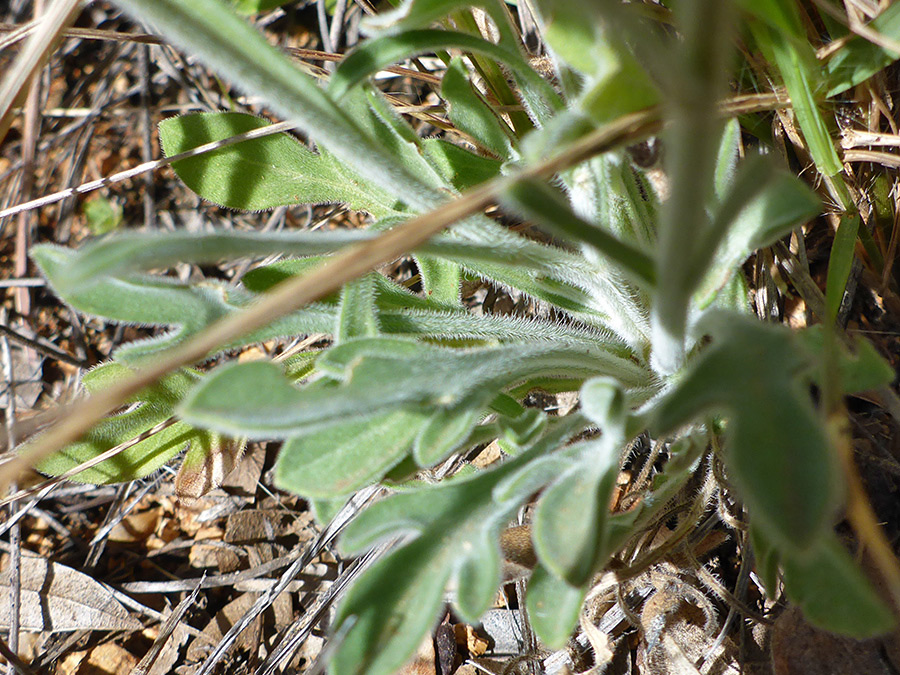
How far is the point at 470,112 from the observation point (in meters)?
1.91

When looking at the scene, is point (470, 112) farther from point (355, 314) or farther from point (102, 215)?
point (102, 215)

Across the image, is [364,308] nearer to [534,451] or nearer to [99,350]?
[534,451]

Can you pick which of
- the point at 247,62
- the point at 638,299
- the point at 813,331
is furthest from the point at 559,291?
the point at 247,62

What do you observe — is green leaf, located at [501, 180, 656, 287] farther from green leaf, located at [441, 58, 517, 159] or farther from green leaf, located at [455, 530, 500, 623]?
green leaf, located at [441, 58, 517, 159]

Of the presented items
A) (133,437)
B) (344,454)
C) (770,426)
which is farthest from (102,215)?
(770,426)

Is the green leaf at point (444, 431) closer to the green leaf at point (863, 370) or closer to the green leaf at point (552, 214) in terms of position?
the green leaf at point (552, 214)

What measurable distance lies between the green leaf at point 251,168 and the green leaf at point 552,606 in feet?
3.87

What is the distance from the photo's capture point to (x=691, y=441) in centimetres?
160

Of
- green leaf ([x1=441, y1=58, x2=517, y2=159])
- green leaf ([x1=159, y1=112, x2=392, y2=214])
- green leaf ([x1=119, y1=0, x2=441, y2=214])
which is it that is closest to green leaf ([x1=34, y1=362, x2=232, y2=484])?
green leaf ([x1=159, y1=112, x2=392, y2=214])

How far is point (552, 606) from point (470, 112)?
122cm

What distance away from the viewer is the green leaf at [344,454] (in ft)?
4.27

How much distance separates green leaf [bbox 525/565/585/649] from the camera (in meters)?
1.27

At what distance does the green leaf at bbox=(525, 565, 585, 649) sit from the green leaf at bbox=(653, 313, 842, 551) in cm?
38

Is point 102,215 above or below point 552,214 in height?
below
